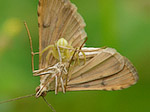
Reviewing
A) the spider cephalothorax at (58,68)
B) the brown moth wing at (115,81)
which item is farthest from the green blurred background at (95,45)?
the spider cephalothorax at (58,68)

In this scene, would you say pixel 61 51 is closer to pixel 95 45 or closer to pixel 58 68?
pixel 58 68

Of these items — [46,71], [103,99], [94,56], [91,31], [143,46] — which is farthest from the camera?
[91,31]

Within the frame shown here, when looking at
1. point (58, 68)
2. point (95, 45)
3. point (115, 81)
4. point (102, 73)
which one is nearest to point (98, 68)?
point (102, 73)

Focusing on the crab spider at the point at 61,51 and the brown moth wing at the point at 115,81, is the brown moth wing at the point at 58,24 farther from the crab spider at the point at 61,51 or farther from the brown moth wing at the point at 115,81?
the brown moth wing at the point at 115,81

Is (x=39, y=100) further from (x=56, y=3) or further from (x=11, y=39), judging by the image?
(x=56, y=3)

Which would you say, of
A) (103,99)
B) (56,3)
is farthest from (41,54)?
(103,99)

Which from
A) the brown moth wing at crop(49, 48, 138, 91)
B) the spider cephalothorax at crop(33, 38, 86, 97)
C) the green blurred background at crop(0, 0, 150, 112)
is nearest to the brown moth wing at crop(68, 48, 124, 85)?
the brown moth wing at crop(49, 48, 138, 91)

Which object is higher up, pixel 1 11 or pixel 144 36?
pixel 1 11
